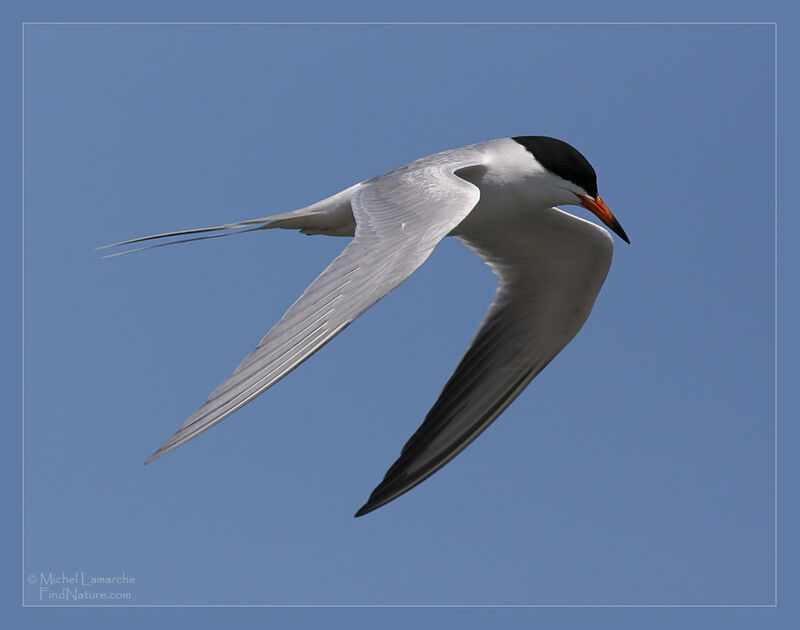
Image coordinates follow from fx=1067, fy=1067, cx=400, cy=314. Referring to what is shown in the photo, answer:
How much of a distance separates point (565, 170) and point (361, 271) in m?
2.07

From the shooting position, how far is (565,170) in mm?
6102

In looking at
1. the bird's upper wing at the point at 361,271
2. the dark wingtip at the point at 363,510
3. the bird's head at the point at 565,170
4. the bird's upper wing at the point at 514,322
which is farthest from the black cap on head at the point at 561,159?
the dark wingtip at the point at 363,510

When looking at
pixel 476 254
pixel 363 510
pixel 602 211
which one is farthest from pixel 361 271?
pixel 476 254

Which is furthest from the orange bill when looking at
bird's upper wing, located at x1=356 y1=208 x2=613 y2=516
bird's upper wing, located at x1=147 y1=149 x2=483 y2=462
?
bird's upper wing, located at x1=147 y1=149 x2=483 y2=462

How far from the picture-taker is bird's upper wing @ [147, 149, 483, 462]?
3996 mm

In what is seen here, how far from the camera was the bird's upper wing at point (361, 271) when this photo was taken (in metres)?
4.00

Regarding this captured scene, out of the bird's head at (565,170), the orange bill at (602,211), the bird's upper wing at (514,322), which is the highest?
the bird's head at (565,170)

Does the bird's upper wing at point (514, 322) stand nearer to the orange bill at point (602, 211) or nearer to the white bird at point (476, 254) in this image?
the white bird at point (476, 254)

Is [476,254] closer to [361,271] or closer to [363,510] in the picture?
[363,510]

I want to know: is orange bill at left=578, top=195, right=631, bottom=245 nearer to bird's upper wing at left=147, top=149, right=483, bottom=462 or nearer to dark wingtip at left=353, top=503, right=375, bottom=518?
bird's upper wing at left=147, top=149, right=483, bottom=462

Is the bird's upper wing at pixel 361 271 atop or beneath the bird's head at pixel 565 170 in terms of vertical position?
beneath

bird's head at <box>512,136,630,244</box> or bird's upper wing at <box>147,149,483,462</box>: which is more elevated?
bird's head at <box>512,136,630,244</box>

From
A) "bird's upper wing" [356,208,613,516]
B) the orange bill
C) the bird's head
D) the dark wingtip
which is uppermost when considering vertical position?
the bird's head
